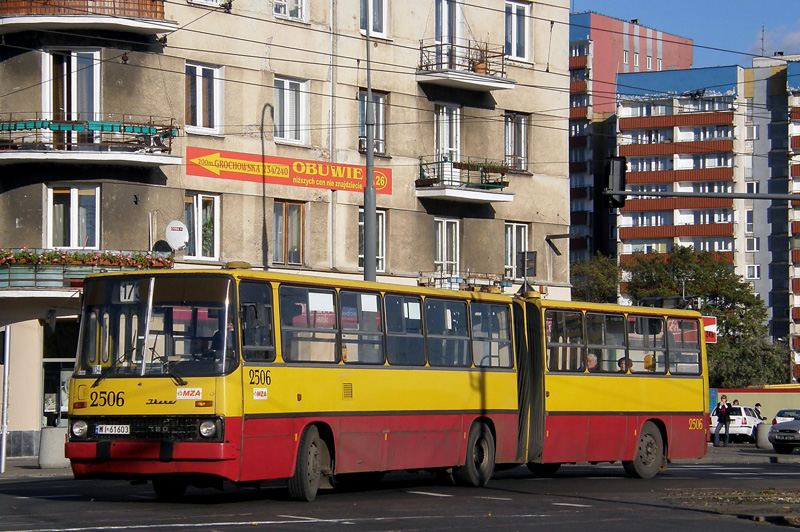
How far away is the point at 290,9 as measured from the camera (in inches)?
1367

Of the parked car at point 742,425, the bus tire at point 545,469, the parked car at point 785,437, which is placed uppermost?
the bus tire at point 545,469

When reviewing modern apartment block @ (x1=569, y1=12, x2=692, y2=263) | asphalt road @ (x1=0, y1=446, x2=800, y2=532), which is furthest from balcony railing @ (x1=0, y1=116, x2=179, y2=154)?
modern apartment block @ (x1=569, y1=12, x2=692, y2=263)

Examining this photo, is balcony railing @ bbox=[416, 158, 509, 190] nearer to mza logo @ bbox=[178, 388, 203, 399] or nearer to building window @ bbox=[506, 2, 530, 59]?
building window @ bbox=[506, 2, 530, 59]

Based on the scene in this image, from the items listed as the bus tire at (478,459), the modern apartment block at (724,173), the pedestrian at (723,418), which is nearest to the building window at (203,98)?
the bus tire at (478,459)

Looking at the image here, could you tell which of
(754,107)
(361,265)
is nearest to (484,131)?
(361,265)

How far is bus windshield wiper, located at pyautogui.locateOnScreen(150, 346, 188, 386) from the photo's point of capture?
1564cm

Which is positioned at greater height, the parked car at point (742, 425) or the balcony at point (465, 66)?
the balcony at point (465, 66)

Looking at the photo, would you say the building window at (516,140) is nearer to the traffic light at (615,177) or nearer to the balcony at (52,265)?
the traffic light at (615,177)

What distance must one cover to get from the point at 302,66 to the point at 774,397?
137ft

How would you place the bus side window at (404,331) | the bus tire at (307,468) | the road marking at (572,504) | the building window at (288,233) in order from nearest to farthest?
1. the bus tire at (307,468)
2. the road marking at (572,504)
3. the bus side window at (404,331)
4. the building window at (288,233)

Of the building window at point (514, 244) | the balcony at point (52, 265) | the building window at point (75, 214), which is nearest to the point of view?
the balcony at point (52, 265)

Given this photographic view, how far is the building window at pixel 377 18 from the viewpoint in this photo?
119ft

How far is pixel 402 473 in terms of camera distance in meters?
25.5

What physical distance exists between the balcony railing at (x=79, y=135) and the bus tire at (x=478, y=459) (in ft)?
44.0
